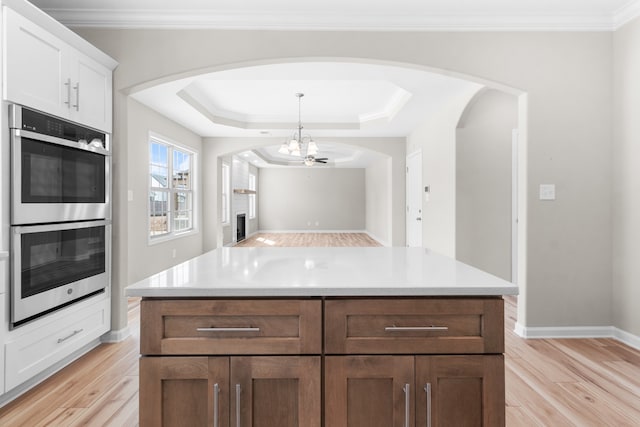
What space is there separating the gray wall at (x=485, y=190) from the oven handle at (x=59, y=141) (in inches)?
144

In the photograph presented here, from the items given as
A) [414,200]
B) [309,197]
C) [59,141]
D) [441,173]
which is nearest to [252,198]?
[309,197]

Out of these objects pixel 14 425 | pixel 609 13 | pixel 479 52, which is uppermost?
pixel 609 13

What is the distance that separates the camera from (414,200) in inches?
259

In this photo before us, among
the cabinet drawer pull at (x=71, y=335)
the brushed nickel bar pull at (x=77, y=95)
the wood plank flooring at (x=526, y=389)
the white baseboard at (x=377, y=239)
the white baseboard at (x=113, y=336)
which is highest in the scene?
the brushed nickel bar pull at (x=77, y=95)

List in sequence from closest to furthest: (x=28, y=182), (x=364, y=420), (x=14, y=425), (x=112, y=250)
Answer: (x=364, y=420), (x=14, y=425), (x=28, y=182), (x=112, y=250)

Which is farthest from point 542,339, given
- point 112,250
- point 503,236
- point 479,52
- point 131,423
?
point 112,250

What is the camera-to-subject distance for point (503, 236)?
4.49 m

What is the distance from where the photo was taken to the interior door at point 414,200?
6.23m

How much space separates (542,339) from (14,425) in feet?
11.5

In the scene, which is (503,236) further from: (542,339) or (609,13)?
(609,13)

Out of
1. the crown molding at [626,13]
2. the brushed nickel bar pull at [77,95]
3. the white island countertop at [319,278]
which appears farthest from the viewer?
the crown molding at [626,13]

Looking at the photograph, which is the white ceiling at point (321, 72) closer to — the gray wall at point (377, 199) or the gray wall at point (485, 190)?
the gray wall at point (485, 190)

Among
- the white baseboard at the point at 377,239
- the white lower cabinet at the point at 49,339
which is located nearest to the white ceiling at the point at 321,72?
the white lower cabinet at the point at 49,339

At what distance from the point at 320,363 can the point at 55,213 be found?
1.97m
